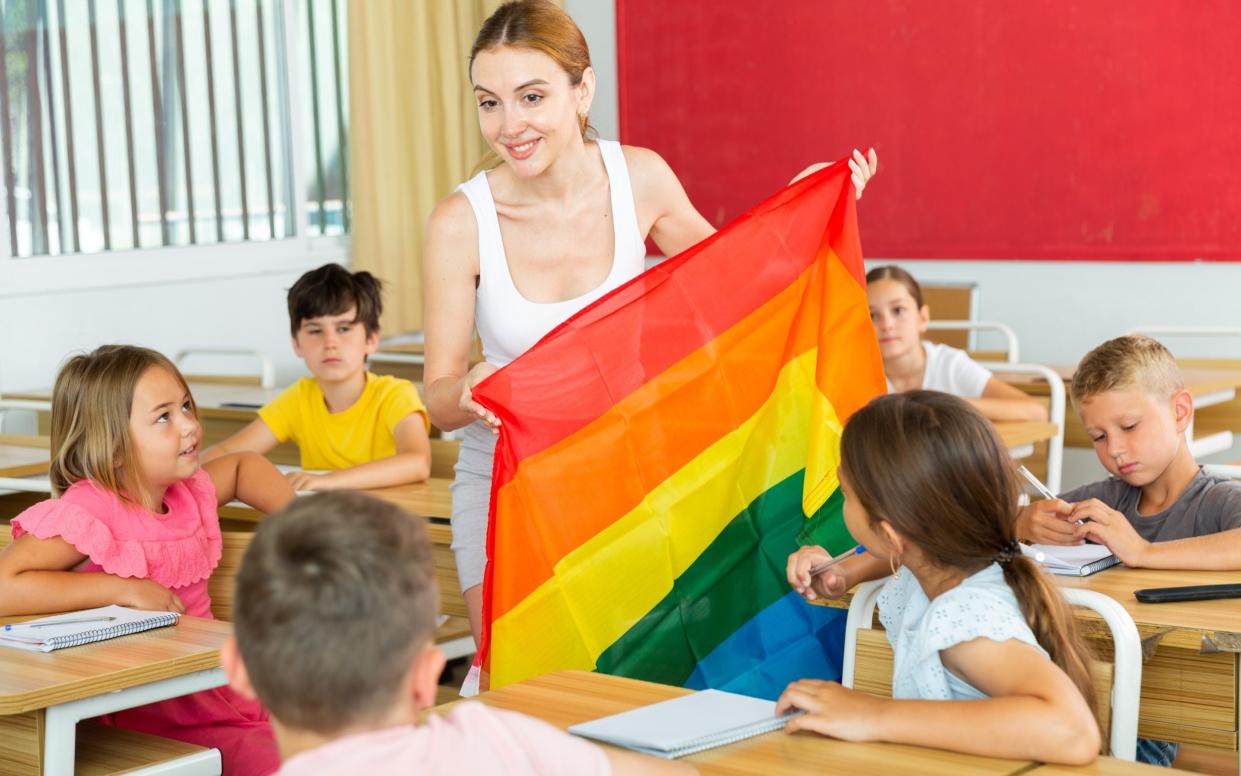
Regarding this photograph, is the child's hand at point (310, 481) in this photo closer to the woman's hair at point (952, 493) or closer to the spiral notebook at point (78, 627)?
the spiral notebook at point (78, 627)

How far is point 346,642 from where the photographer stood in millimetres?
1235

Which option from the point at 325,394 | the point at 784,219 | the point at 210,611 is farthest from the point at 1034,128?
the point at 210,611

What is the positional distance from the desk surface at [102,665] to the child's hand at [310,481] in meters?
1.28

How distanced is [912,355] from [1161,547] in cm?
226

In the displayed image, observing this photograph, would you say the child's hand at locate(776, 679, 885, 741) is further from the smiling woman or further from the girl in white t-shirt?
the girl in white t-shirt

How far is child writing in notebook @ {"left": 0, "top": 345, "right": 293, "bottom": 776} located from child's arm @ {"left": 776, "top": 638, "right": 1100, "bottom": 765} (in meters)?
1.20

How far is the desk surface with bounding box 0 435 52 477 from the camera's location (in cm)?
395

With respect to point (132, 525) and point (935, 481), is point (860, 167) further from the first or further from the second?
point (132, 525)

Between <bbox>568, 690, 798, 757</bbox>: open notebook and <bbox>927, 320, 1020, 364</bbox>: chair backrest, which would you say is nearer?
<bbox>568, 690, 798, 757</bbox>: open notebook

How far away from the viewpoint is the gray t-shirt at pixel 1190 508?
2.60 m

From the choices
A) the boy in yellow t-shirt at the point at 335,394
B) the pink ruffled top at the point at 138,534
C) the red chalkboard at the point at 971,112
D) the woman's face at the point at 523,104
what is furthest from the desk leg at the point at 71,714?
the red chalkboard at the point at 971,112

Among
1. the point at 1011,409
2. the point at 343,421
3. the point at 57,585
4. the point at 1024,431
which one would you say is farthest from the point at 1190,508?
the point at 343,421

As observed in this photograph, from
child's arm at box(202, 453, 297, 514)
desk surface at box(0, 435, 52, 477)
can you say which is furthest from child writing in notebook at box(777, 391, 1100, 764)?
desk surface at box(0, 435, 52, 477)

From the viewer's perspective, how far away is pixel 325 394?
14.3 feet
